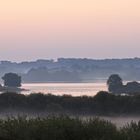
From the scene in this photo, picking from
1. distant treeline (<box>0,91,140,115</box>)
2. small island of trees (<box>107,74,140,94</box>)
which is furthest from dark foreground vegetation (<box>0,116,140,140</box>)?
small island of trees (<box>107,74,140,94</box>)

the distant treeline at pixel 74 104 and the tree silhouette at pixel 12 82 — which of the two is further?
the tree silhouette at pixel 12 82

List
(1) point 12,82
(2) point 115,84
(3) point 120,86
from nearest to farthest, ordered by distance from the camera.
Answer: (3) point 120,86 < (2) point 115,84 < (1) point 12,82

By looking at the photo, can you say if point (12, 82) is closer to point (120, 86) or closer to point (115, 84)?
point (115, 84)

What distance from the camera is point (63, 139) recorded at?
2094cm

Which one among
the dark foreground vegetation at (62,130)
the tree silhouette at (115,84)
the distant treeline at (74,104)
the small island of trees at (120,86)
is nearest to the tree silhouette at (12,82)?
the tree silhouette at (115,84)

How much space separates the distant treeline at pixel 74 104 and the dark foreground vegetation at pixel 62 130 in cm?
3065

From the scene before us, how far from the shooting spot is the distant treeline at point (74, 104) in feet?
181

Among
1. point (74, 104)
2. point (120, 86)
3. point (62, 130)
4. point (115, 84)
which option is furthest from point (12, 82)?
point (62, 130)

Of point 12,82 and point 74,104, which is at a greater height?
point 12,82

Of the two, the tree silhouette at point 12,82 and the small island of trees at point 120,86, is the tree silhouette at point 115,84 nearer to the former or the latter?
the small island of trees at point 120,86

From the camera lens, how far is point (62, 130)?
21.1 meters

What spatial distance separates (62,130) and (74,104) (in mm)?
38414

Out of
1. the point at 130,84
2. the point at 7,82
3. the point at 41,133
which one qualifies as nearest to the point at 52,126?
the point at 41,133

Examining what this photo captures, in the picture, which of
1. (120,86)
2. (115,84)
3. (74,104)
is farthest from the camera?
(115,84)
